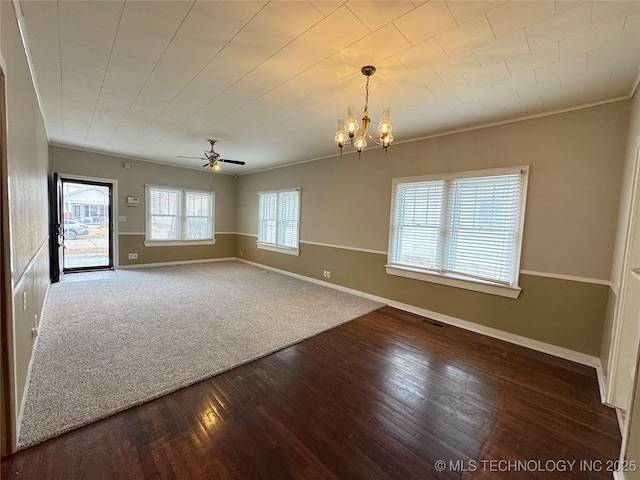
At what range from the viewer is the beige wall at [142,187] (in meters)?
5.75

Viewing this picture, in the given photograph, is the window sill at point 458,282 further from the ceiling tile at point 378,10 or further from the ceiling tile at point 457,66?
the ceiling tile at point 378,10

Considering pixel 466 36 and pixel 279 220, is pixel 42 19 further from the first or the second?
pixel 279 220

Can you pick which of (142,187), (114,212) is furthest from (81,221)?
(142,187)

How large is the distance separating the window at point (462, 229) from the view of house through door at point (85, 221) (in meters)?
6.68

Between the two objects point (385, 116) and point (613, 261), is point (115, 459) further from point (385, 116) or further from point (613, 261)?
point (613, 261)

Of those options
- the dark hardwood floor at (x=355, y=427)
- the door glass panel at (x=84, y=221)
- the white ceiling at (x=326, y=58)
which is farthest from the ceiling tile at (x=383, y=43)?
the door glass panel at (x=84, y=221)

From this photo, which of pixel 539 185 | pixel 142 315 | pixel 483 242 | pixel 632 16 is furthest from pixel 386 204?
pixel 142 315

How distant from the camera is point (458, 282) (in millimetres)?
3705

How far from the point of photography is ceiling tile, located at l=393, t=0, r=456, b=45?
64.6 inches

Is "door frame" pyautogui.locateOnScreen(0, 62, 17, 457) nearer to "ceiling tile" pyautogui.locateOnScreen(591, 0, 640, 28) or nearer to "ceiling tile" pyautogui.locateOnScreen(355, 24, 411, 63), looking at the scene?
"ceiling tile" pyautogui.locateOnScreen(355, 24, 411, 63)

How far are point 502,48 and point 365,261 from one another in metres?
3.46

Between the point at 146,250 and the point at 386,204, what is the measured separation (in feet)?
20.0

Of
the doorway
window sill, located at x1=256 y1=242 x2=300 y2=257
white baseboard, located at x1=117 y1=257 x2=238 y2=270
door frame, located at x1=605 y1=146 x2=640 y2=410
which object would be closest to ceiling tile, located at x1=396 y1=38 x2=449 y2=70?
door frame, located at x1=605 y1=146 x2=640 y2=410

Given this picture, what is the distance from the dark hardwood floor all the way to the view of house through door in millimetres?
5808
